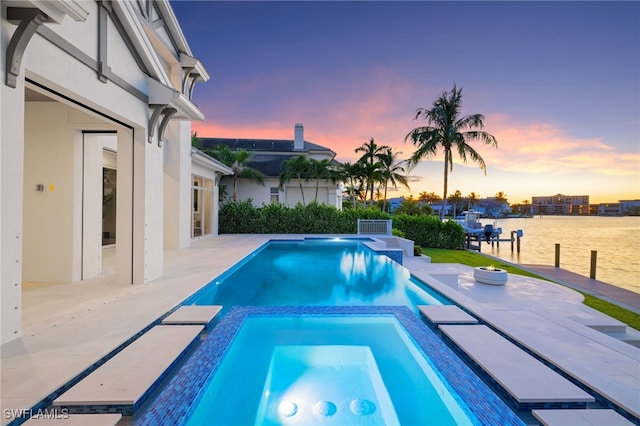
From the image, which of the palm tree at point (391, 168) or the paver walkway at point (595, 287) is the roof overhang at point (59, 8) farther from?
the palm tree at point (391, 168)

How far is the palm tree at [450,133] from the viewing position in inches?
928

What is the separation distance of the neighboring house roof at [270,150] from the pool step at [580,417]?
2338cm

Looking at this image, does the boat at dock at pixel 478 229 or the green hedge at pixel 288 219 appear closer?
the green hedge at pixel 288 219

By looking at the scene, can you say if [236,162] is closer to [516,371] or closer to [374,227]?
[374,227]

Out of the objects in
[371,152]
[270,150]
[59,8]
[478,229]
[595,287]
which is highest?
[270,150]

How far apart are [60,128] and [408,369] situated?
795 centimetres

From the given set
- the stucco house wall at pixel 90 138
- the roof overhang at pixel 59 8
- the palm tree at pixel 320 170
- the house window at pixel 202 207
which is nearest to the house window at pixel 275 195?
the palm tree at pixel 320 170

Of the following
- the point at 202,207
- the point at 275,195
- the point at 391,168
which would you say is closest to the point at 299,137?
the point at 275,195

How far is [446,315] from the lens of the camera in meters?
4.76

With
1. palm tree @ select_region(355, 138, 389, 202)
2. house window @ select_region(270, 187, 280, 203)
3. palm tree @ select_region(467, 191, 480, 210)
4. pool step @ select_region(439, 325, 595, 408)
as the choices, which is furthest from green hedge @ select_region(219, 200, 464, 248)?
palm tree @ select_region(467, 191, 480, 210)

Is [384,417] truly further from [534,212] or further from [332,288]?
[534,212]

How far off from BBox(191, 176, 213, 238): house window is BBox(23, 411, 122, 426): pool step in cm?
1336

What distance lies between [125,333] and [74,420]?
1645 mm

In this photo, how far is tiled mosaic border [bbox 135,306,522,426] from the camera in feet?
8.51
